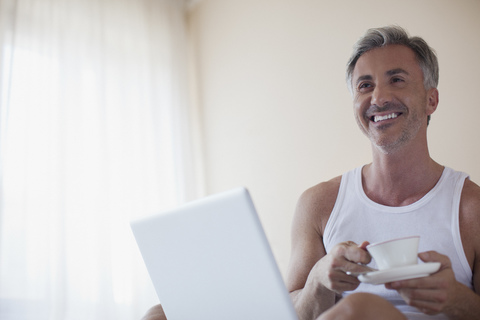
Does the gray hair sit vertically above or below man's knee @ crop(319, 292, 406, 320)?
above

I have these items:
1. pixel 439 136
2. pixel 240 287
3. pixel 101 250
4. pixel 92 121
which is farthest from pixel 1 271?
pixel 439 136

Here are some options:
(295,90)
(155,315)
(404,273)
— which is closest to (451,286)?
(404,273)

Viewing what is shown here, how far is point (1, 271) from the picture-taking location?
2.13 m

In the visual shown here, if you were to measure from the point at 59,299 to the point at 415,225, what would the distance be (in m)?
1.69

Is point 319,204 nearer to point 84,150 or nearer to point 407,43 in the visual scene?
point 407,43

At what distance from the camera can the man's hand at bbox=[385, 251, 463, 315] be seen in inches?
37.9

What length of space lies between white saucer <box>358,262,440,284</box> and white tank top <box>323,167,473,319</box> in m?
0.32

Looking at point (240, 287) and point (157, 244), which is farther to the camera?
point (157, 244)

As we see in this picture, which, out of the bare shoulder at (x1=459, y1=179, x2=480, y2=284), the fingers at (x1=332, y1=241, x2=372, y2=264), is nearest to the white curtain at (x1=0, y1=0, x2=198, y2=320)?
the fingers at (x1=332, y1=241, x2=372, y2=264)

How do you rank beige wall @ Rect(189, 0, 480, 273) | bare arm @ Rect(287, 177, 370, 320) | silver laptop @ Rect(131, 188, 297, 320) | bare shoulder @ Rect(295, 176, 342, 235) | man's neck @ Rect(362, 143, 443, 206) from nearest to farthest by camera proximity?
1. silver laptop @ Rect(131, 188, 297, 320)
2. bare arm @ Rect(287, 177, 370, 320)
3. man's neck @ Rect(362, 143, 443, 206)
4. bare shoulder @ Rect(295, 176, 342, 235)
5. beige wall @ Rect(189, 0, 480, 273)

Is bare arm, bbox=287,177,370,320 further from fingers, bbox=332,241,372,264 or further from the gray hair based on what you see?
the gray hair

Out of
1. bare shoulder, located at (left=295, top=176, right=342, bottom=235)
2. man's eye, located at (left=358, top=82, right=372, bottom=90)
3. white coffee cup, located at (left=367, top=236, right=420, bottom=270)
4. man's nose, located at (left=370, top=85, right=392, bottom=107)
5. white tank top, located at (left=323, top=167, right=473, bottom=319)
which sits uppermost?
man's eye, located at (left=358, top=82, right=372, bottom=90)

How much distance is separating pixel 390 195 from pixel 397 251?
545 mm

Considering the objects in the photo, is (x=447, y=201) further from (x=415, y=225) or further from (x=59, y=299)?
(x=59, y=299)
